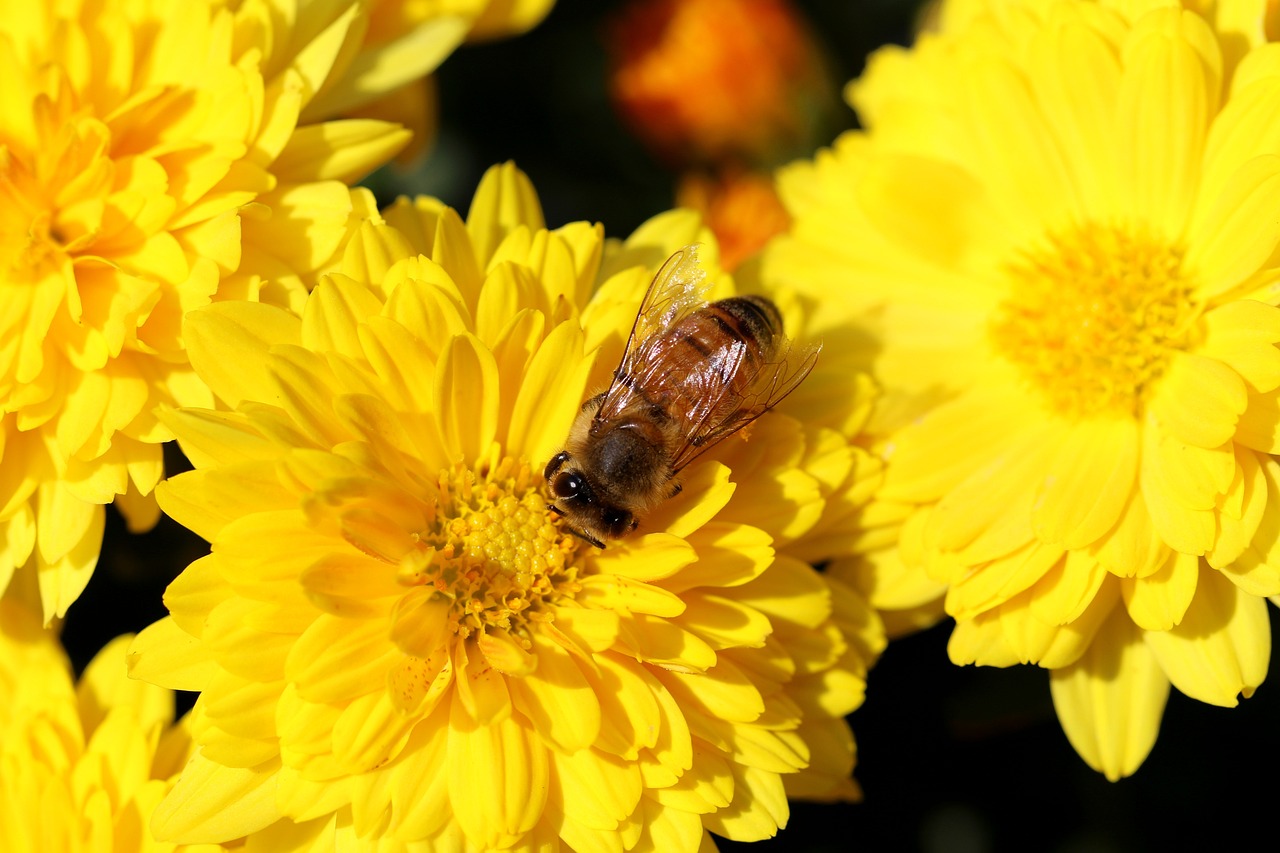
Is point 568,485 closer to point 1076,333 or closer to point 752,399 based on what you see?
point 752,399

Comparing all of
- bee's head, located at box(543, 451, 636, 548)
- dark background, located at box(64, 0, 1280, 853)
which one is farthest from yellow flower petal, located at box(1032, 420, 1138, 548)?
bee's head, located at box(543, 451, 636, 548)

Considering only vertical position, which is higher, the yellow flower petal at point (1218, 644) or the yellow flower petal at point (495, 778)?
the yellow flower petal at point (495, 778)

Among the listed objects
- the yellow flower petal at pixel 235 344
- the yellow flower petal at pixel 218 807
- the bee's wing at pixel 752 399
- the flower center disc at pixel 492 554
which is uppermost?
the yellow flower petal at pixel 235 344

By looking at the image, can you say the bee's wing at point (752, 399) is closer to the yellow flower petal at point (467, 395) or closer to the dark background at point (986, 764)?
the yellow flower petal at point (467, 395)

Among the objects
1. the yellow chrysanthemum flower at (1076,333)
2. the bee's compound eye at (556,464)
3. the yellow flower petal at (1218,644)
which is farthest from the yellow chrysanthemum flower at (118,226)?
the yellow flower petal at (1218,644)

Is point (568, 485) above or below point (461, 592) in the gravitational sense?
above

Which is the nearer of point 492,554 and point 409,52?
point 492,554

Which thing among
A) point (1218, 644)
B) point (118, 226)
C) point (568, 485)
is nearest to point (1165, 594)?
point (1218, 644)
